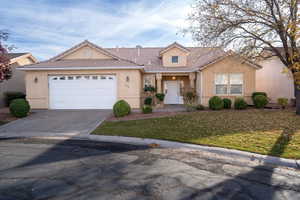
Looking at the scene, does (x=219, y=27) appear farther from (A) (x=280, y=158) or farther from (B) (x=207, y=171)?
(B) (x=207, y=171)

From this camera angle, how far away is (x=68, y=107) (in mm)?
13984

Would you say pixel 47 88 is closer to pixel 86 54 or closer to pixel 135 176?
pixel 86 54

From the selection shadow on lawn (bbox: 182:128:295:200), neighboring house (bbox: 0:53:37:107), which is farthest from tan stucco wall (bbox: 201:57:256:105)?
neighboring house (bbox: 0:53:37:107)

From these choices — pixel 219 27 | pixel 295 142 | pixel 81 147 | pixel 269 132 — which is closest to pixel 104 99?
pixel 81 147

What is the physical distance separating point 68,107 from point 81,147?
8955 millimetres

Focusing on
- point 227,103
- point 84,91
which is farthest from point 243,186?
point 84,91

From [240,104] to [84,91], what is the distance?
37.9ft

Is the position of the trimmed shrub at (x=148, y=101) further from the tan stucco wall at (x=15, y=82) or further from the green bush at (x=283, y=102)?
the tan stucco wall at (x=15, y=82)

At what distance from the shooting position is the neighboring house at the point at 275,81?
1584cm

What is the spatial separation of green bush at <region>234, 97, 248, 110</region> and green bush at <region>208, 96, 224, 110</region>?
1030mm

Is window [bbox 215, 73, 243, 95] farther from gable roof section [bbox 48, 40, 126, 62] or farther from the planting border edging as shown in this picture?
the planting border edging

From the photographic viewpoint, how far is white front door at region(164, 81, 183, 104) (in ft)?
59.4

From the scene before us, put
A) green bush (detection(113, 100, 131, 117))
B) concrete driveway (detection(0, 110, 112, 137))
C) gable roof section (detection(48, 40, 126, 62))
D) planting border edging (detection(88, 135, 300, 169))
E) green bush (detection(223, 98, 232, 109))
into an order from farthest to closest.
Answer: gable roof section (detection(48, 40, 126, 62)) < green bush (detection(223, 98, 232, 109)) < green bush (detection(113, 100, 131, 117)) < concrete driveway (detection(0, 110, 112, 137)) < planting border edging (detection(88, 135, 300, 169))

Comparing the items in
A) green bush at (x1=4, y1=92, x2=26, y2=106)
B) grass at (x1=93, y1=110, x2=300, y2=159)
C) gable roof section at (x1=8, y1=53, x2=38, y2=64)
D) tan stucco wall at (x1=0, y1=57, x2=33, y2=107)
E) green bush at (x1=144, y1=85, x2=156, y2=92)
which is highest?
gable roof section at (x1=8, y1=53, x2=38, y2=64)
